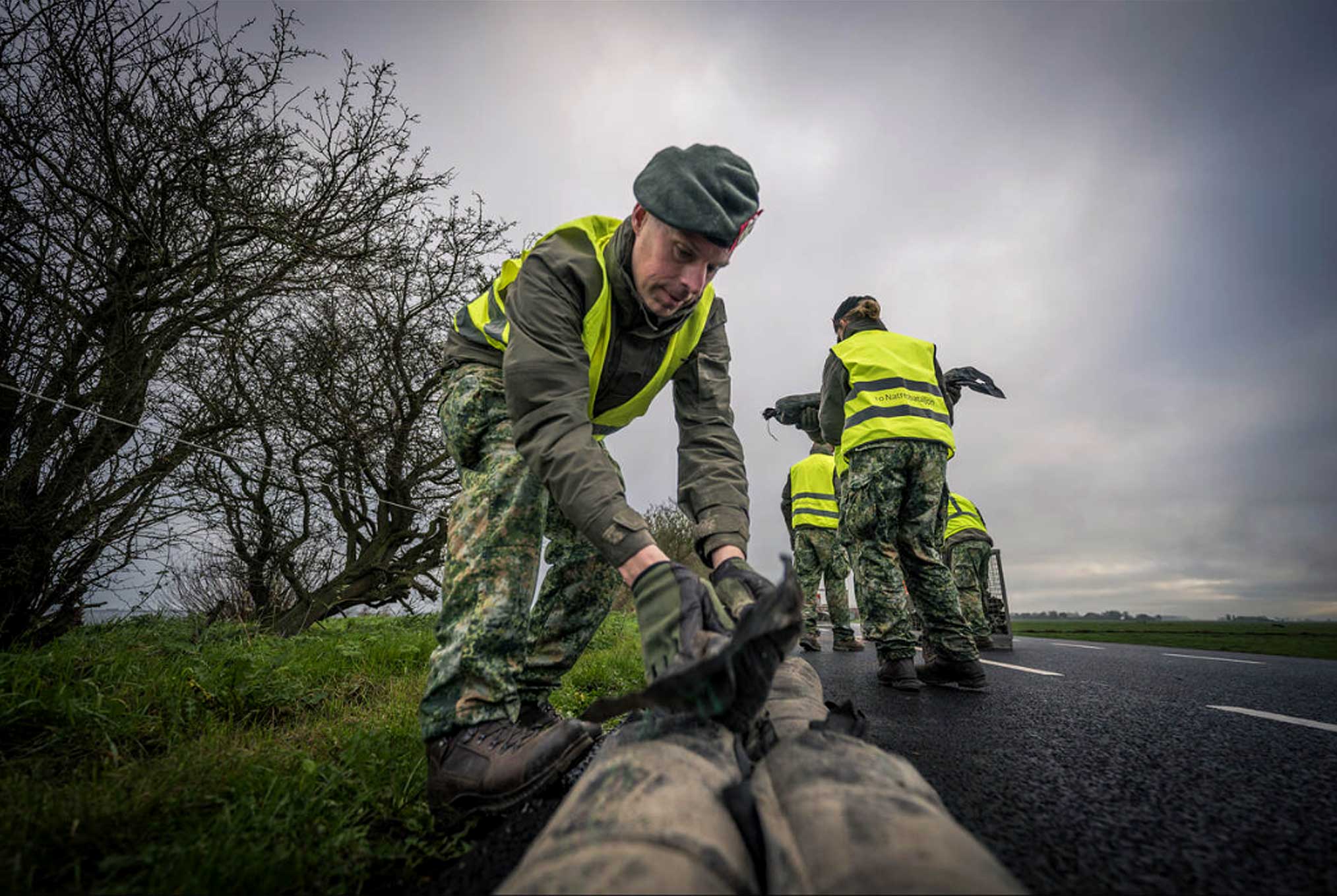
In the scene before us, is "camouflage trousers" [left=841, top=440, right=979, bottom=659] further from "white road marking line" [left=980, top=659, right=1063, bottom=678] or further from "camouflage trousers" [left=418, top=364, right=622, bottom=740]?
"camouflage trousers" [left=418, top=364, right=622, bottom=740]

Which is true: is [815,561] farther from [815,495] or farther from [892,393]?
[892,393]

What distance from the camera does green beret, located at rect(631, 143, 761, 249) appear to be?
1672 mm

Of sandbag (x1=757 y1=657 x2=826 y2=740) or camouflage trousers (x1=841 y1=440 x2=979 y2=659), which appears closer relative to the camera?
sandbag (x1=757 y1=657 x2=826 y2=740)

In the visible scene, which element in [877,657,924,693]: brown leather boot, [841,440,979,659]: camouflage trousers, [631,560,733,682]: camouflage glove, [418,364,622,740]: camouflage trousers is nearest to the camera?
[631,560,733,682]: camouflage glove

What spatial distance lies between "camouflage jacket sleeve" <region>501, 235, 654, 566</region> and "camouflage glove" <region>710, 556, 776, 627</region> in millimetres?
298

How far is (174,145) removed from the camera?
290cm

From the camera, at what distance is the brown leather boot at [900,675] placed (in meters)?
3.23

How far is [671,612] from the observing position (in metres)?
1.25

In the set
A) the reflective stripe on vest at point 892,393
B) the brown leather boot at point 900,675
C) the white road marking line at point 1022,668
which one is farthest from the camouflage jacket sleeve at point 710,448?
the white road marking line at point 1022,668

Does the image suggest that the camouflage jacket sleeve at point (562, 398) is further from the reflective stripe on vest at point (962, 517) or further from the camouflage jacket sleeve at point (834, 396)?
the reflective stripe on vest at point (962, 517)

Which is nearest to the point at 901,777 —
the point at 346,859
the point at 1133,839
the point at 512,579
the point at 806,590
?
the point at 1133,839

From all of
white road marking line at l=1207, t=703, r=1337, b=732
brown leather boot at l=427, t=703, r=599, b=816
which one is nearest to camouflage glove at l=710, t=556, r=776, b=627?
brown leather boot at l=427, t=703, r=599, b=816

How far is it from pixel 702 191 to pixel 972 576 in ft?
18.4

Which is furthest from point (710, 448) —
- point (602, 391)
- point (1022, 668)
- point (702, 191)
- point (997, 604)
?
point (997, 604)
